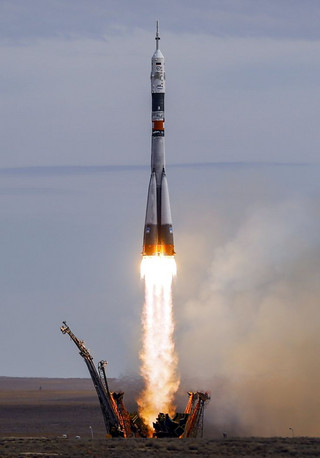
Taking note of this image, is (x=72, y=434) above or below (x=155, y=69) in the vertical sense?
below

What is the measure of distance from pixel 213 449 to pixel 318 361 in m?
27.3

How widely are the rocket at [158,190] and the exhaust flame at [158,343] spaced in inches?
37.5

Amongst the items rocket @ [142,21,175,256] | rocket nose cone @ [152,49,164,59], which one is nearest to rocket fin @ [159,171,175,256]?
rocket @ [142,21,175,256]

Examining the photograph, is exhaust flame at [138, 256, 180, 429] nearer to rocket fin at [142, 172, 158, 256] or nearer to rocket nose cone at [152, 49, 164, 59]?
rocket fin at [142, 172, 158, 256]

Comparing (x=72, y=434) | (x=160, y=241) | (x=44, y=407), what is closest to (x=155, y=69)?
(x=160, y=241)

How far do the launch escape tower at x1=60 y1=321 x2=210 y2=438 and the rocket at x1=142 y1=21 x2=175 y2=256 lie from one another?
9.60m

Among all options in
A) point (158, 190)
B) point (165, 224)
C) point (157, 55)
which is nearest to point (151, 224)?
point (165, 224)

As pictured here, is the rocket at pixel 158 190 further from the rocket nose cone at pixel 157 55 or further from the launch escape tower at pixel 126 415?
the launch escape tower at pixel 126 415

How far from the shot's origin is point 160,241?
106000mm

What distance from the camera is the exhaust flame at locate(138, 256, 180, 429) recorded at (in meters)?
106

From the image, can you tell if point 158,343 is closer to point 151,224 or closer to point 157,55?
point 151,224

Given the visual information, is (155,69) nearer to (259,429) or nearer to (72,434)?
(259,429)

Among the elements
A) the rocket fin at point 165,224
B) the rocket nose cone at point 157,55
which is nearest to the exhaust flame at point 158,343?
the rocket fin at point 165,224

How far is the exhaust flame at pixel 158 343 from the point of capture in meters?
106
